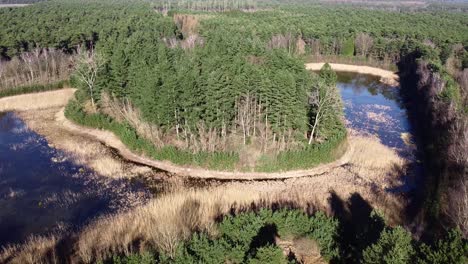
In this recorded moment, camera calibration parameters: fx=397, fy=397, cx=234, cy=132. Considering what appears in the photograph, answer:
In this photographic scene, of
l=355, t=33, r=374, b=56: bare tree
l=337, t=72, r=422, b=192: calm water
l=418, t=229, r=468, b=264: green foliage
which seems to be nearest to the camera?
l=418, t=229, r=468, b=264: green foliage

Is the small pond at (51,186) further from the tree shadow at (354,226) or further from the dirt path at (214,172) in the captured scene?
the tree shadow at (354,226)

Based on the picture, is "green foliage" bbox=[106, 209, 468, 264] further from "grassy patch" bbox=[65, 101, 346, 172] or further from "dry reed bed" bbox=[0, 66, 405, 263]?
"grassy patch" bbox=[65, 101, 346, 172]

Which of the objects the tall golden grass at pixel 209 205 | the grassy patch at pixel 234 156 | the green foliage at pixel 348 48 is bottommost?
the tall golden grass at pixel 209 205

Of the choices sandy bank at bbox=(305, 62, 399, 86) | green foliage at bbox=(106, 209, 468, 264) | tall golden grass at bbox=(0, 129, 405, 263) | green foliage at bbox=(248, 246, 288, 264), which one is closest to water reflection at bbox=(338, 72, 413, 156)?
sandy bank at bbox=(305, 62, 399, 86)

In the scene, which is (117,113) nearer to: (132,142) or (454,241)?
(132,142)

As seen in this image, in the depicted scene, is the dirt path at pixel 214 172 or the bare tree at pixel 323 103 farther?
the bare tree at pixel 323 103

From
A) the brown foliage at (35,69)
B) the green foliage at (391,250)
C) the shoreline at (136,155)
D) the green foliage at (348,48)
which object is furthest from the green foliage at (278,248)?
the green foliage at (348,48)

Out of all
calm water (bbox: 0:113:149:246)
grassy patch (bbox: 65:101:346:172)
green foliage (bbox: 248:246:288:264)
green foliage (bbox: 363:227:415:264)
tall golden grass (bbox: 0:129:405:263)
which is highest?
green foliage (bbox: 363:227:415:264)
